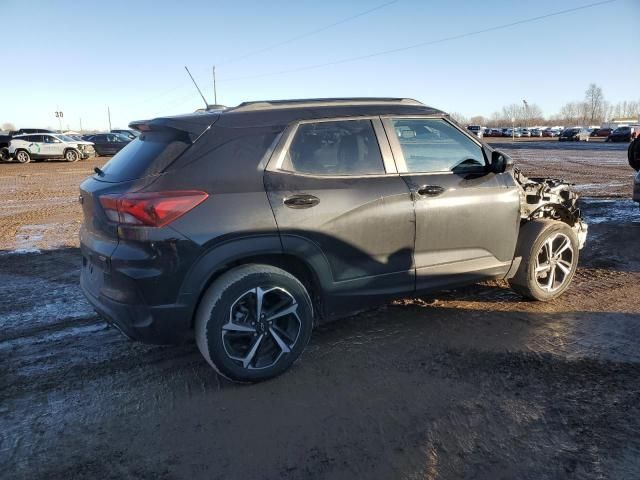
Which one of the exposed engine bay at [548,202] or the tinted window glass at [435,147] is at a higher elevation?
the tinted window glass at [435,147]

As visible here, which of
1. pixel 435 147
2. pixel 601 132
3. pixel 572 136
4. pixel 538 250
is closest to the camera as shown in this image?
pixel 435 147

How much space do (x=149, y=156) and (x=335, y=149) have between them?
4.29 ft

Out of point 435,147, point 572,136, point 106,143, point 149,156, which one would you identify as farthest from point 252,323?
point 572,136

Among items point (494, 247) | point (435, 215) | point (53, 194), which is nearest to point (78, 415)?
point (435, 215)

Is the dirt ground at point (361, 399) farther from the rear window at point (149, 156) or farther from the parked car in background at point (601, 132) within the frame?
the parked car in background at point (601, 132)

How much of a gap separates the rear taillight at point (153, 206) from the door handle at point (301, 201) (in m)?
0.56

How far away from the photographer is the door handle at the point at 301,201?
3.33 m

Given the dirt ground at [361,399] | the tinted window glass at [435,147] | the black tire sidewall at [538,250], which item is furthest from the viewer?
the black tire sidewall at [538,250]

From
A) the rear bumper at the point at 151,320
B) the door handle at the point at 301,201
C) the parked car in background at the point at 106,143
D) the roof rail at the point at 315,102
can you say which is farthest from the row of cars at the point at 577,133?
the parked car in background at the point at 106,143

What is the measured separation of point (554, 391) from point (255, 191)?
2316 millimetres

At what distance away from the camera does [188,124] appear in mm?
3373

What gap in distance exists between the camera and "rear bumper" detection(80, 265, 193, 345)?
309 cm

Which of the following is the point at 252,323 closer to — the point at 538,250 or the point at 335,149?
the point at 335,149

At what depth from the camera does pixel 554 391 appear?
3178mm
